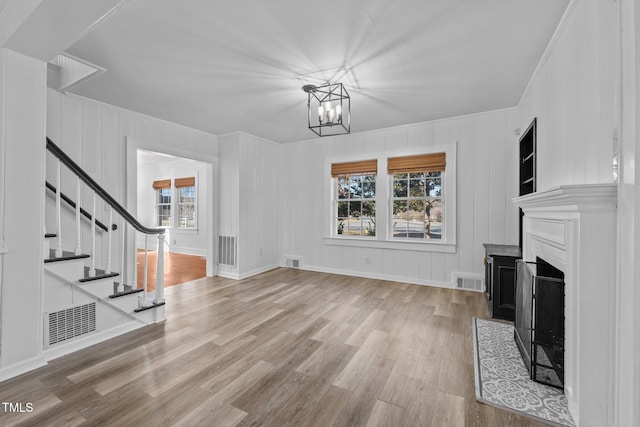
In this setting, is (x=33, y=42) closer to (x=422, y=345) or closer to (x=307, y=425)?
(x=307, y=425)

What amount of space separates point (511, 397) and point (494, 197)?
9.83 ft

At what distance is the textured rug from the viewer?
174 centimetres

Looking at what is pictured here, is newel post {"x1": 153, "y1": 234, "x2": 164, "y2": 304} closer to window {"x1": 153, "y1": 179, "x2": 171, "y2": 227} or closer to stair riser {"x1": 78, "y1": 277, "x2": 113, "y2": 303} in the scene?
stair riser {"x1": 78, "y1": 277, "x2": 113, "y2": 303}

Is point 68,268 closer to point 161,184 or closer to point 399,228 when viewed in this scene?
point 399,228

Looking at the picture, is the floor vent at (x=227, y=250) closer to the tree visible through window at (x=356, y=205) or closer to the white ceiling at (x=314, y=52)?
the tree visible through window at (x=356, y=205)

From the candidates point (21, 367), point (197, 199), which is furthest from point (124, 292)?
point (197, 199)

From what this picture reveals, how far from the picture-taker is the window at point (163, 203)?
827cm

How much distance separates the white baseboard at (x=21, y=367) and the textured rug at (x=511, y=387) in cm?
330

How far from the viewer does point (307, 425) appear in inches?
63.7

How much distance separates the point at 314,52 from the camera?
2.53 metres

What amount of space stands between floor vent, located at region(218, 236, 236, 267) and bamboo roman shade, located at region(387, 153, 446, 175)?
3.17 metres

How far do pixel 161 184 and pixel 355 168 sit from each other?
6.24m

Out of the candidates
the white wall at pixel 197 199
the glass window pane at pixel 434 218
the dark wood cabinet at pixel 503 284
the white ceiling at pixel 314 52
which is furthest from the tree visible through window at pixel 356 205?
the white wall at pixel 197 199

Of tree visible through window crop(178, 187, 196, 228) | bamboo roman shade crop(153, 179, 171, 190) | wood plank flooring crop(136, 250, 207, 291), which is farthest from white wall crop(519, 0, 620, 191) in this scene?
bamboo roman shade crop(153, 179, 171, 190)
